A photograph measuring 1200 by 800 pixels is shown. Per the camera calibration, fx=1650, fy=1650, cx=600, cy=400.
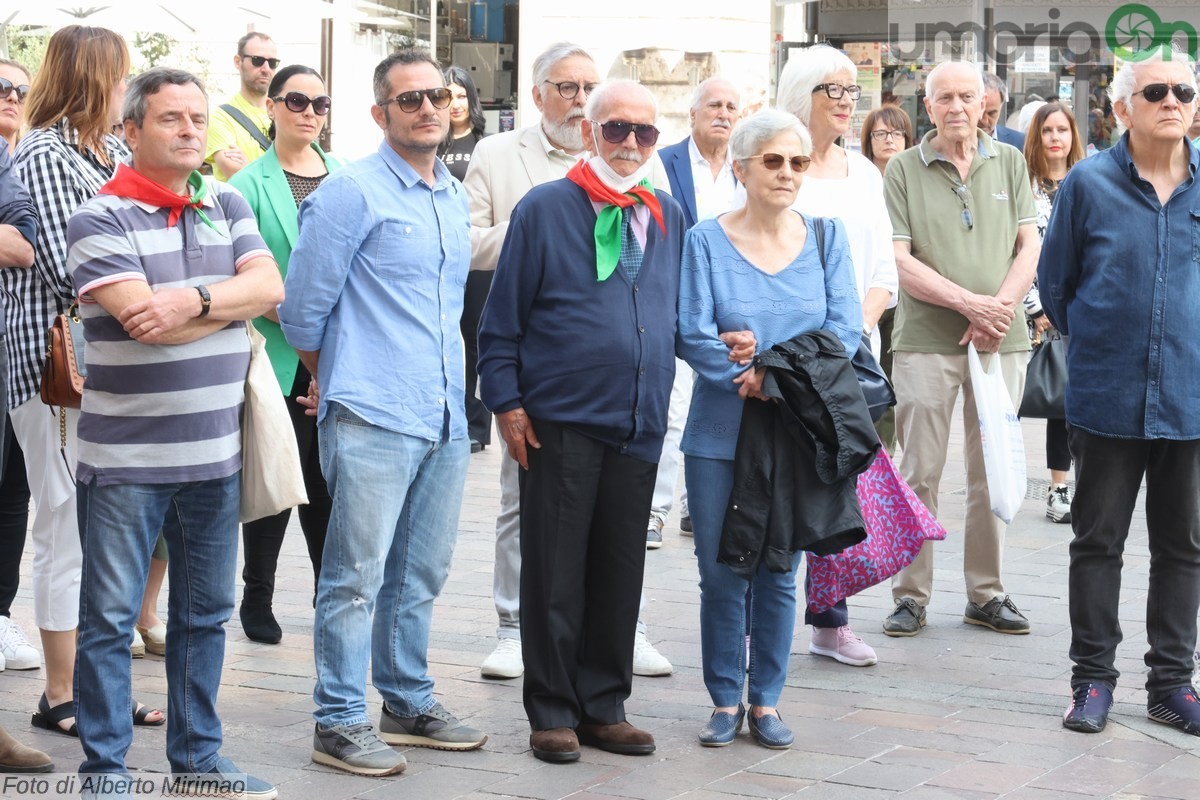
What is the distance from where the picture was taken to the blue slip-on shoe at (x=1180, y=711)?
216 inches

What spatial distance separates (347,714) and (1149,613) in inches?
109

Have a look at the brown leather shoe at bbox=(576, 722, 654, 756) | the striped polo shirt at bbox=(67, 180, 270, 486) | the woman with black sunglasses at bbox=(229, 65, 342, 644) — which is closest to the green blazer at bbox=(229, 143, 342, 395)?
the woman with black sunglasses at bbox=(229, 65, 342, 644)

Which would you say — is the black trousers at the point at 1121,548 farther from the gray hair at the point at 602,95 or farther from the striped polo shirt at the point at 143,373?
the striped polo shirt at the point at 143,373

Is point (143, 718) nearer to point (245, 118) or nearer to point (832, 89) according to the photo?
point (832, 89)

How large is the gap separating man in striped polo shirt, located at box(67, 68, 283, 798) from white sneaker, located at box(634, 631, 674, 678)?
1.84 meters

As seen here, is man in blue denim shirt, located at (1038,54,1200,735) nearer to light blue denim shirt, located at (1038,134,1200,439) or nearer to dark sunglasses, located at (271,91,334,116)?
light blue denim shirt, located at (1038,134,1200,439)

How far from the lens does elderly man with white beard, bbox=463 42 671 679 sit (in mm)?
6008

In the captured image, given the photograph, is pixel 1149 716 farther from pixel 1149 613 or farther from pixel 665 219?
pixel 665 219

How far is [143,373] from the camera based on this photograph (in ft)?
14.4

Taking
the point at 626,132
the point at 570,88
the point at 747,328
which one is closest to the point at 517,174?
the point at 570,88

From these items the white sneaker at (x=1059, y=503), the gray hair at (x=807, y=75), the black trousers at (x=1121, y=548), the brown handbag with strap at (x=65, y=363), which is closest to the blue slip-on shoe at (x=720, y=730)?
the black trousers at (x=1121, y=548)

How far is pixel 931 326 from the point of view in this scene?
22.7 ft

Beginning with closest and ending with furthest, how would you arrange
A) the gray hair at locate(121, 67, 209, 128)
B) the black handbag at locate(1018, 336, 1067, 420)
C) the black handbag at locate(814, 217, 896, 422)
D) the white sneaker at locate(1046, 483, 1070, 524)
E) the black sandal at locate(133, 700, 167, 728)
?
the gray hair at locate(121, 67, 209, 128) < the black sandal at locate(133, 700, 167, 728) < the black handbag at locate(814, 217, 896, 422) < the black handbag at locate(1018, 336, 1067, 420) < the white sneaker at locate(1046, 483, 1070, 524)

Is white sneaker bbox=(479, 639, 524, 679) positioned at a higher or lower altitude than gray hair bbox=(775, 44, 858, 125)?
lower
